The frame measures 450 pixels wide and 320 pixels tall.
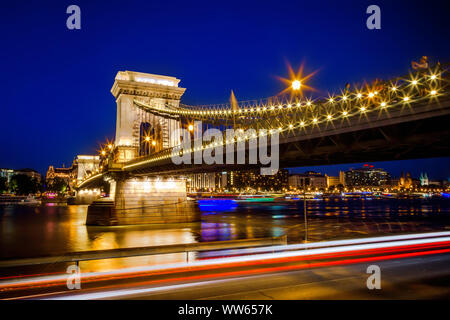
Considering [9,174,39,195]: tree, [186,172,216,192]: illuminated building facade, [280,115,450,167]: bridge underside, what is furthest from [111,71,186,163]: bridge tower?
[9,174,39,195]: tree

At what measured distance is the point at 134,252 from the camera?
36.1 feet

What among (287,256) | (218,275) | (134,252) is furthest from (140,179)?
(218,275)

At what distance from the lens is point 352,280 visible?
30.3 ft

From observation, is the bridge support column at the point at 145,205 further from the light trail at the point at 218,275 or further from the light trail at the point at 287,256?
the light trail at the point at 218,275

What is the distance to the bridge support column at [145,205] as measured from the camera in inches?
1524

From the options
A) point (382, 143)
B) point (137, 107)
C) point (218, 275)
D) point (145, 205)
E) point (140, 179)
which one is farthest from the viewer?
point (137, 107)

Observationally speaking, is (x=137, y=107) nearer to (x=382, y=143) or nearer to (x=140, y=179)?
(x=140, y=179)

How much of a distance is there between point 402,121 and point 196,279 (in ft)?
36.7

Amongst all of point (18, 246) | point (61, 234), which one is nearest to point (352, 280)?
point (18, 246)

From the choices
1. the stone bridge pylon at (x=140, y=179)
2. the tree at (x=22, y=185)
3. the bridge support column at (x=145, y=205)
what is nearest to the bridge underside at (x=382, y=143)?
the bridge support column at (x=145, y=205)

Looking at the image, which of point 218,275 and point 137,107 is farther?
point 137,107

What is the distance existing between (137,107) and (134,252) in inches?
1549

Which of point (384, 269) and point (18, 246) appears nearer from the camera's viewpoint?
point (384, 269)
